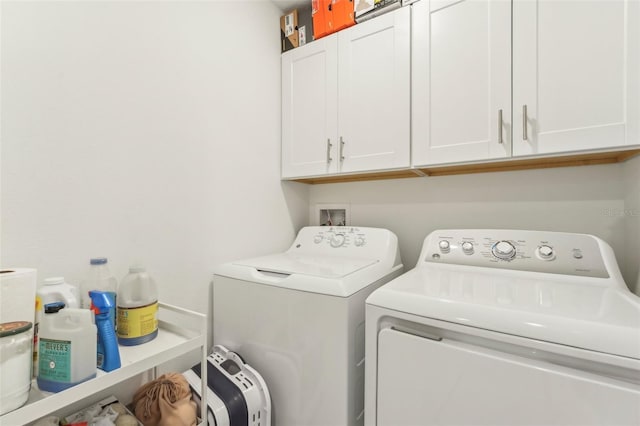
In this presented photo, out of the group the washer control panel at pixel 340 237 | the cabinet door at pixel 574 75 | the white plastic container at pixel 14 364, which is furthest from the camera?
the washer control panel at pixel 340 237

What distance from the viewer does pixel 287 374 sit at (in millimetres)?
1170

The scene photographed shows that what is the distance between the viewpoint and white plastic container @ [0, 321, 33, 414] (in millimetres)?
562

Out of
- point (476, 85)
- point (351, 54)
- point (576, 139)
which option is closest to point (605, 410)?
point (576, 139)

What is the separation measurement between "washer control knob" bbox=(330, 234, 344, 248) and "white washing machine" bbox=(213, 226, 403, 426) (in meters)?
0.17

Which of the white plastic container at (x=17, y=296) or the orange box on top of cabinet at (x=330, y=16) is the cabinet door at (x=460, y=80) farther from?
the white plastic container at (x=17, y=296)

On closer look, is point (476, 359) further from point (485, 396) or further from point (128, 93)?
point (128, 93)

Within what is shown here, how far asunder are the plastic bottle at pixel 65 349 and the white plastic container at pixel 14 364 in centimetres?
4

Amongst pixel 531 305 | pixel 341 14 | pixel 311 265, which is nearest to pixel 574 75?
pixel 531 305

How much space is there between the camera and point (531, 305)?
804mm

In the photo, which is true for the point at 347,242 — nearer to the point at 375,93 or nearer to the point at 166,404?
the point at 375,93

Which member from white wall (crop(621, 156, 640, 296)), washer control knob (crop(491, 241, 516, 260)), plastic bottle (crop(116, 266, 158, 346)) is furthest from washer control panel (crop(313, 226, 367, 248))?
white wall (crop(621, 156, 640, 296))

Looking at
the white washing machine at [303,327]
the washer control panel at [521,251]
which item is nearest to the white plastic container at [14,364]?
the white washing machine at [303,327]

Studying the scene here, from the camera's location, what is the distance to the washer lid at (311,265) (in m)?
1.19

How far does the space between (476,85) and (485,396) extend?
120 centimetres
